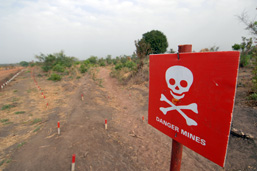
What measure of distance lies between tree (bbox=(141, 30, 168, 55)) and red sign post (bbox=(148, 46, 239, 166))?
22233 millimetres

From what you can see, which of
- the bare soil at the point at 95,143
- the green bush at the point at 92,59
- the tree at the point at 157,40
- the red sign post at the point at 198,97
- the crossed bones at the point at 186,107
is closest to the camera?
the red sign post at the point at 198,97

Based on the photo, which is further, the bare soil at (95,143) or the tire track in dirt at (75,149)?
the bare soil at (95,143)

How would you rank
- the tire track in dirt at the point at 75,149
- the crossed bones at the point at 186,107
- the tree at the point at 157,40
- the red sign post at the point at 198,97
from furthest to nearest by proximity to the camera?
1. the tree at the point at 157,40
2. the tire track in dirt at the point at 75,149
3. the crossed bones at the point at 186,107
4. the red sign post at the point at 198,97

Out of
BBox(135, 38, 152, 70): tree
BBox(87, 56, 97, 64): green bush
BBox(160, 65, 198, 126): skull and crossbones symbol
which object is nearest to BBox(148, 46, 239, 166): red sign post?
BBox(160, 65, 198, 126): skull and crossbones symbol

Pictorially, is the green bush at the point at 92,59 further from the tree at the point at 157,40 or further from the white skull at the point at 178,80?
the white skull at the point at 178,80

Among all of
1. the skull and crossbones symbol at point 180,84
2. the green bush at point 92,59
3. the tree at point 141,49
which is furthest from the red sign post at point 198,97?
the green bush at point 92,59

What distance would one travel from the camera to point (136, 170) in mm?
3045

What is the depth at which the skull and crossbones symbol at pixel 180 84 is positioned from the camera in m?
1.15

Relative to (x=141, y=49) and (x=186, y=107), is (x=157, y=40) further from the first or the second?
(x=186, y=107)

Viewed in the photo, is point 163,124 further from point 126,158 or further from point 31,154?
point 31,154

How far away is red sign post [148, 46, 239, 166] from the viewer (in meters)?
0.93

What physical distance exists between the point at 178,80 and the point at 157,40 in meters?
23.5

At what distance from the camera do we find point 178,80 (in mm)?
1229

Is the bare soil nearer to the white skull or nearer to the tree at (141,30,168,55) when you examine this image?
the white skull
